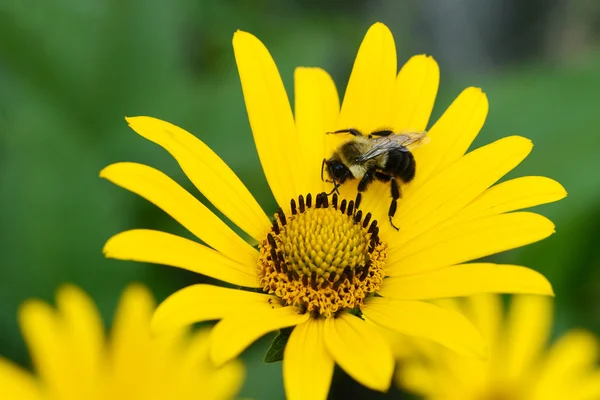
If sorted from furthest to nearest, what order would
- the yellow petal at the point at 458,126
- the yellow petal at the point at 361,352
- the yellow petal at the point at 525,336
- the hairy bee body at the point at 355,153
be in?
1. the yellow petal at the point at 525,336
2. the hairy bee body at the point at 355,153
3. the yellow petal at the point at 458,126
4. the yellow petal at the point at 361,352

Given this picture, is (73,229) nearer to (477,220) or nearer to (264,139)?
(264,139)

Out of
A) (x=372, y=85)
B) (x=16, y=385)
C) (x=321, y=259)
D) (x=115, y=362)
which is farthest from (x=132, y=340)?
(x=372, y=85)

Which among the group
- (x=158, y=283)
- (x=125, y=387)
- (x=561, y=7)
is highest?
(x=561, y=7)

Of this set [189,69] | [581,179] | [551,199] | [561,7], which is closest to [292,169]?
[551,199]

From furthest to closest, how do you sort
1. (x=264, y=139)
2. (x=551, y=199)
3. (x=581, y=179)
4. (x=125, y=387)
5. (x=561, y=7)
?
(x=561, y=7) → (x=581, y=179) → (x=125, y=387) → (x=264, y=139) → (x=551, y=199)

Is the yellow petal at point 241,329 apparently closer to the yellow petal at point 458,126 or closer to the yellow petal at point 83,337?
the yellow petal at point 458,126

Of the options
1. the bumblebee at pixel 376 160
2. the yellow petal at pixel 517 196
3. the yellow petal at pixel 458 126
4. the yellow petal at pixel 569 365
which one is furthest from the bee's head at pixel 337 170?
the yellow petal at pixel 569 365

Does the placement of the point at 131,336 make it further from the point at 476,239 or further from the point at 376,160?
the point at 476,239
